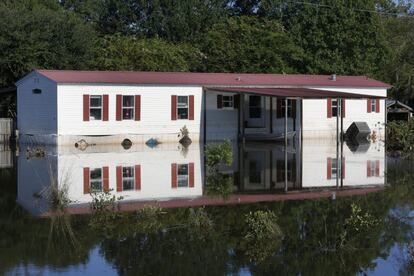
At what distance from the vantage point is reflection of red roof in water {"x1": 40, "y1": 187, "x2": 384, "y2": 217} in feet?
46.9

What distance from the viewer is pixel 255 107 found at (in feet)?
123

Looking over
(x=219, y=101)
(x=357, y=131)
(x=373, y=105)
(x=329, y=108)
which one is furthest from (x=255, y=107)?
(x=373, y=105)

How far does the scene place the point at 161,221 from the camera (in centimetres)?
1303

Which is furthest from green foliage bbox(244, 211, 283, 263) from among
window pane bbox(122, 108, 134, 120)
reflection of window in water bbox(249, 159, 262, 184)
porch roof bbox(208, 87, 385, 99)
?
window pane bbox(122, 108, 134, 120)

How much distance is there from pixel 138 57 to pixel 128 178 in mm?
26510

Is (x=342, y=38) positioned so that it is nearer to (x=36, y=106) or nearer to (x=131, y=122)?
(x=131, y=122)

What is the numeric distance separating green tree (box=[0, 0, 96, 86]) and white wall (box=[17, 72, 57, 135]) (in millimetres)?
Answer: 3609

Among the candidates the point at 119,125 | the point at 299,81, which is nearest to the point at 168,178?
the point at 119,125

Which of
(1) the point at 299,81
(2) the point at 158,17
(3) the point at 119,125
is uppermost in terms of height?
(2) the point at 158,17

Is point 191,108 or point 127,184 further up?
point 191,108

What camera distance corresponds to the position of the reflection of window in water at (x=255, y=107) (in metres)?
37.7

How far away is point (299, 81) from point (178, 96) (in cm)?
746

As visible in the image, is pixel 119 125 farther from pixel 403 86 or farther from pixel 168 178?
pixel 403 86

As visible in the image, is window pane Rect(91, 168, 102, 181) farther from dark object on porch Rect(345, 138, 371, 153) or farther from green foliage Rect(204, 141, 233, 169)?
dark object on porch Rect(345, 138, 371, 153)
